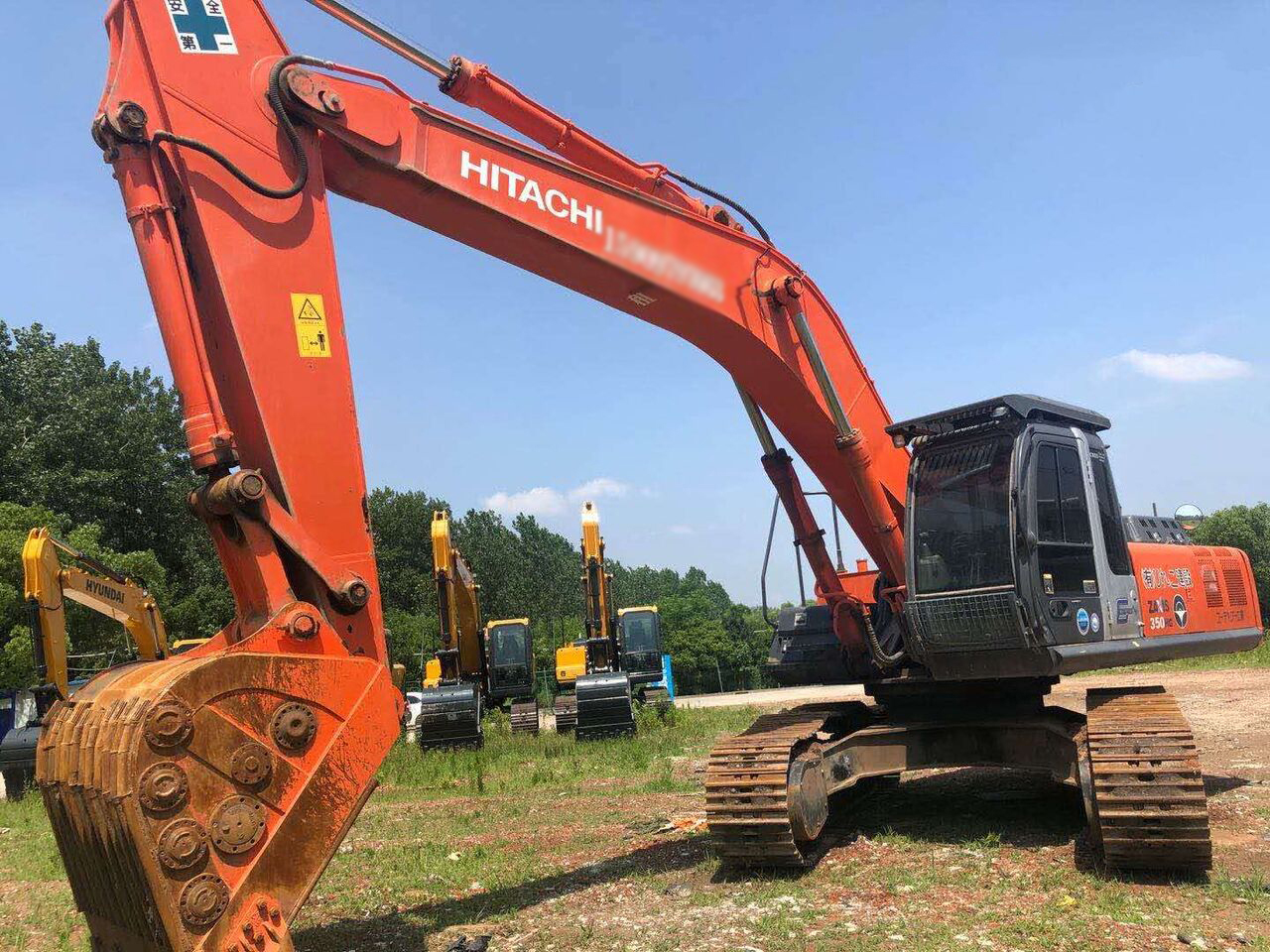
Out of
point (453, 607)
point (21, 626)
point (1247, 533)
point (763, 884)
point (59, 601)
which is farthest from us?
point (1247, 533)

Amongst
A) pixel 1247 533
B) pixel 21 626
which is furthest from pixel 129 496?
pixel 1247 533

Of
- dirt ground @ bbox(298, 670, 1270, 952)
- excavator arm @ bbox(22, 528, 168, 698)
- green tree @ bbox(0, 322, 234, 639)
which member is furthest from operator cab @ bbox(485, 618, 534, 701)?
green tree @ bbox(0, 322, 234, 639)

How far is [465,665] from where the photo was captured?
1948cm

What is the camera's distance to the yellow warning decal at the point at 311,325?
5.00m

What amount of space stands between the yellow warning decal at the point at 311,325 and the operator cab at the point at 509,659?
52.7 ft

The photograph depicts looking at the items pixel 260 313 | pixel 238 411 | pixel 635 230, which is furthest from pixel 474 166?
pixel 238 411

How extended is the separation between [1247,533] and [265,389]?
58.7 metres

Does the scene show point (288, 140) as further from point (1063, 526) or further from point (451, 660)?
point (451, 660)

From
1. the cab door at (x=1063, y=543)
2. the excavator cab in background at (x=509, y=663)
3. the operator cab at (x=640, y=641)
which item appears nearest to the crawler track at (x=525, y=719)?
the excavator cab in background at (x=509, y=663)

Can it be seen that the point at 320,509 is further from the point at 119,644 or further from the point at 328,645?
the point at 119,644

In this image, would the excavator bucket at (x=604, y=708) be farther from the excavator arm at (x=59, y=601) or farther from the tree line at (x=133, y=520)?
the tree line at (x=133, y=520)

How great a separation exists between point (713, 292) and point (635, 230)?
0.63 metres

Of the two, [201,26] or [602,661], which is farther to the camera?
[602,661]

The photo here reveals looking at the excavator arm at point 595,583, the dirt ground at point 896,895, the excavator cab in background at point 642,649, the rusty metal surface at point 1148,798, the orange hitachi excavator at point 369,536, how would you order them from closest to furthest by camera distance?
the orange hitachi excavator at point 369,536 < the dirt ground at point 896,895 < the rusty metal surface at point 1148,798 < the excavator arm at point 595,583 < the excavator cab in background at point 642,649
